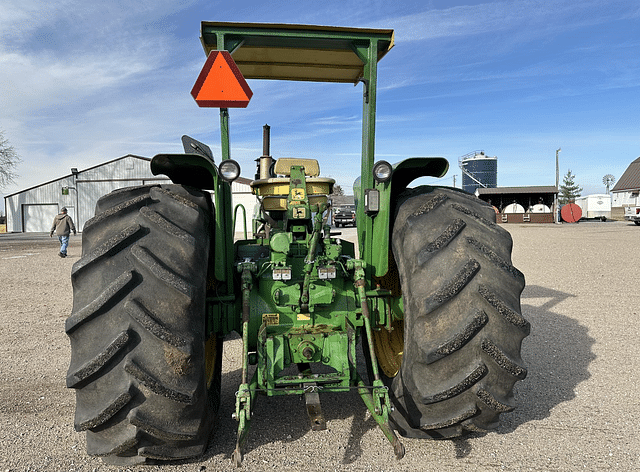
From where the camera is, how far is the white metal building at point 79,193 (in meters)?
37.4

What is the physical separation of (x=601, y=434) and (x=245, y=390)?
255 centimetres

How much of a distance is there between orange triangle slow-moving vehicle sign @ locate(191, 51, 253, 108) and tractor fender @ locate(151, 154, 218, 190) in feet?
1.18

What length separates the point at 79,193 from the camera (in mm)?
38781

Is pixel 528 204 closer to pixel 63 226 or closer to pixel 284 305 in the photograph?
pixel 63 226

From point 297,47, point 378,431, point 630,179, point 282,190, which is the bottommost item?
point 378,431

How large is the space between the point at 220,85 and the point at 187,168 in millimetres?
673

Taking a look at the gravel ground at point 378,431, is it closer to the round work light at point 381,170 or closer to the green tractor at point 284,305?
the green tractor at point 284,305

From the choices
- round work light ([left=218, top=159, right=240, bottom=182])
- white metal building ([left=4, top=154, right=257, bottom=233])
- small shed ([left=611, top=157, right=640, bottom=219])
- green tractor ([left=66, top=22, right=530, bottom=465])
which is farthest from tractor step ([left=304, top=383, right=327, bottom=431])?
small shed ([left=611, top=157, right=640, bottom=219])

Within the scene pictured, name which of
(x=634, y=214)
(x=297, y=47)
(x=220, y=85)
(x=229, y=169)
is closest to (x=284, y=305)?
(x=229, y=169)

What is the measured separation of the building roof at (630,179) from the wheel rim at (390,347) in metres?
54.1

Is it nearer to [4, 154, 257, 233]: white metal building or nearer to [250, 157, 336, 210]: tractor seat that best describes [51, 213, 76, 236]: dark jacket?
[250, 157, 336, 210]: tractor seat

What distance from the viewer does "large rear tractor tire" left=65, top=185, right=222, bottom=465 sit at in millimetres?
2416

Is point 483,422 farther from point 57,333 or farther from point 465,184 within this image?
point 465,184

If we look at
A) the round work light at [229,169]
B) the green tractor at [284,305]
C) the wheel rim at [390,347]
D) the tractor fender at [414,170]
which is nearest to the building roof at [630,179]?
the wheel rim at [390,347]
